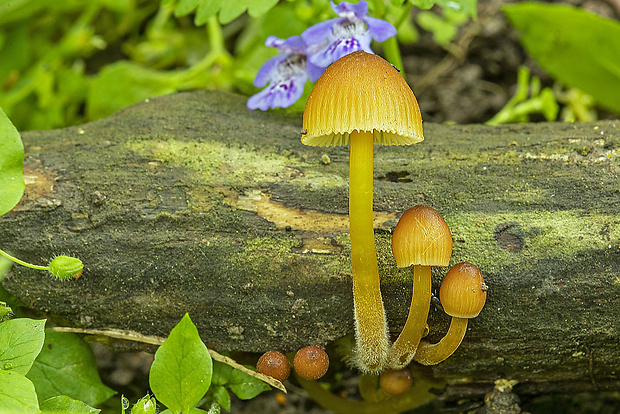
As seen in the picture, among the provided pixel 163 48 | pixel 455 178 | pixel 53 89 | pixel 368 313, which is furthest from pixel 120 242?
pixel 163 48

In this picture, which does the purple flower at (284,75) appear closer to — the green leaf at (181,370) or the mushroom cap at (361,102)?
the mushroom cap at (361,102)

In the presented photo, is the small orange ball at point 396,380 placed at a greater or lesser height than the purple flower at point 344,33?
lesser

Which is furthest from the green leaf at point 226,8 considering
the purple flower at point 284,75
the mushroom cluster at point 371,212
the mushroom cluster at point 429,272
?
the mushroom cluster at point 429,272

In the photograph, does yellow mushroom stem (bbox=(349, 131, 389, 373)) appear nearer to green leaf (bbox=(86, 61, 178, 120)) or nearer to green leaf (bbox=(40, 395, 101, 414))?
green leaf (bbox=(40, 395, 101, 414))

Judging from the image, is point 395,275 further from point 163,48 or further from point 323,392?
point 163,48

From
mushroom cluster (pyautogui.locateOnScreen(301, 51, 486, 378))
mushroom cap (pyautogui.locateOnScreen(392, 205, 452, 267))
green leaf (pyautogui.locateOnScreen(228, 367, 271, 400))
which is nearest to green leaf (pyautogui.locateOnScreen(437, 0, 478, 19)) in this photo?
mushroom cluster (pyautogui.locateOnScreen(301, 51, 486, 378))

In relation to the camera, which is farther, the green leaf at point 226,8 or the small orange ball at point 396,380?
the green leaf at point 226,8
